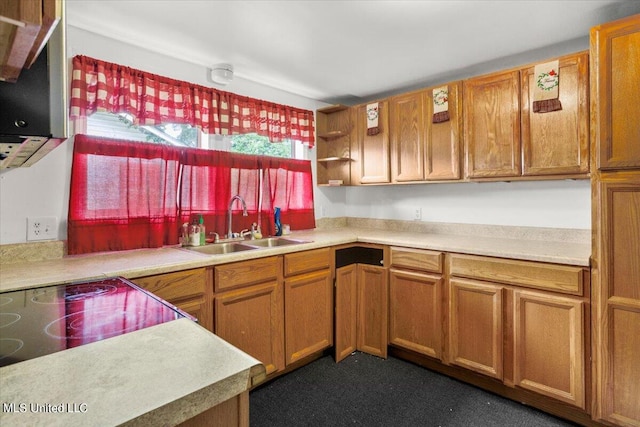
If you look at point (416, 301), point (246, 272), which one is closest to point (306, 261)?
point (246, 272)

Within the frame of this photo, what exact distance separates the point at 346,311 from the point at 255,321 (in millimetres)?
810

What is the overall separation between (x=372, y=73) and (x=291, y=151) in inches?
39.6

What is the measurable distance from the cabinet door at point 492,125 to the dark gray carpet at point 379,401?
143cm

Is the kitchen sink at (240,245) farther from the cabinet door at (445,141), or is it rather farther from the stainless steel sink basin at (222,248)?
the cabinet door at (445,141)

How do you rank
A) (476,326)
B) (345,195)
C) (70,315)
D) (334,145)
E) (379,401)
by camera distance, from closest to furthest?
(70,315)
(379,401)
(476,326)
(334,145)
(345,195)

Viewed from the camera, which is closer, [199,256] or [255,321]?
[199,256]

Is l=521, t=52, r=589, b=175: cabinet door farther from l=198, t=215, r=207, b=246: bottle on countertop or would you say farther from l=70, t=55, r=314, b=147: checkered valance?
l=198, t=215, r=207, b=246: bottle on countertop

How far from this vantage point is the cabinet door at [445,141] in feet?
8.18

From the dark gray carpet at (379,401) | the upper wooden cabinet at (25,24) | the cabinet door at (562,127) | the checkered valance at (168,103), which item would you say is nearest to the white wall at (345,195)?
the checkered valance at (168,103)

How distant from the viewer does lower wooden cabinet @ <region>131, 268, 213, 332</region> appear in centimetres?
166

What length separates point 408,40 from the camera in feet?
7.21

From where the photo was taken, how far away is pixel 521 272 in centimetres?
197

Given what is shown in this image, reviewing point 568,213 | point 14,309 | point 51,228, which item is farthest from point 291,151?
point 14,309

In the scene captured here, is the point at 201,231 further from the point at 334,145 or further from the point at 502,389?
the point at 502,389
